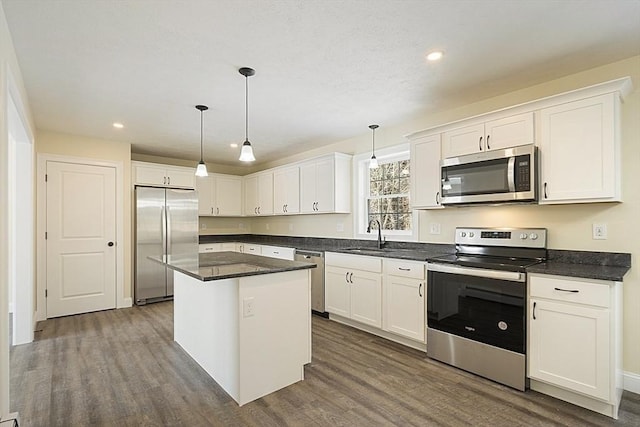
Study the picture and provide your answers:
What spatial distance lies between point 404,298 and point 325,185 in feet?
6.66

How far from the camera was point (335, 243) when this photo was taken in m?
4.92

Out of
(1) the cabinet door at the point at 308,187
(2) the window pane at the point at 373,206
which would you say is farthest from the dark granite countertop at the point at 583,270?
(1) the cabinet door at the point at 308,187

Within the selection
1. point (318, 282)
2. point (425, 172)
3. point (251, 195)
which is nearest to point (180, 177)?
point (251, 195)

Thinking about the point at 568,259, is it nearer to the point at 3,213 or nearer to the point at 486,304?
the point at 486,304

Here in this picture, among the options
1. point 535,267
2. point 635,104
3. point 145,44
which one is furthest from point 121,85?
point 635,104

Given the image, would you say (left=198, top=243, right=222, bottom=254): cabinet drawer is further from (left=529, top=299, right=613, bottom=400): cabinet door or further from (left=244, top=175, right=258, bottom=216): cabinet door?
(left=529, top=299, right=613, bottom=400): cabinet door

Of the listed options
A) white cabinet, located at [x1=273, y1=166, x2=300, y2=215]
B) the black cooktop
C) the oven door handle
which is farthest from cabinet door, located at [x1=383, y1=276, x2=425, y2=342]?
white cabinet, located at [x1=273, y1=166, x2=300, y2=215]

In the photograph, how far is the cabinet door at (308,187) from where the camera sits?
16.1ft

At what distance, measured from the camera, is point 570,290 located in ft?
7.32

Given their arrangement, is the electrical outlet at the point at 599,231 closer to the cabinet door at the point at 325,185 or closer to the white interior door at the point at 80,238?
the cabinet door at the point at 325,185

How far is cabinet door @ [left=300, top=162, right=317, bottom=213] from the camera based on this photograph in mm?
4898

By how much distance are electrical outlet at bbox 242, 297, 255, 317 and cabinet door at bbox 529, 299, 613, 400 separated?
2.03m

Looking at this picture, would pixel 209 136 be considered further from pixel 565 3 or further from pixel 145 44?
pixel 565 3

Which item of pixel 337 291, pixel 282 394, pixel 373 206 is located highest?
pixel 373 206
